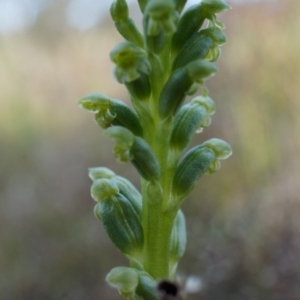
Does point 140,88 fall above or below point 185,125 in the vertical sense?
above

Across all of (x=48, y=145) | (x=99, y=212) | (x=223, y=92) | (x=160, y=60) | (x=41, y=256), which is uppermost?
(x=160, y=60)

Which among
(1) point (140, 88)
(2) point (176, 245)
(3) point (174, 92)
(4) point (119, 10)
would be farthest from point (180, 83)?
(2) point (176, 245)

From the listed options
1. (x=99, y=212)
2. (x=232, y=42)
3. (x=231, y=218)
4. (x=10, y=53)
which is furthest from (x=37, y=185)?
(x=99, y=212)

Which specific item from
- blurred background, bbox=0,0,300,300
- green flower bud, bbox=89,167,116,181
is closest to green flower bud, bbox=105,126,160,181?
green flower bud, bbox=89,167,116,181

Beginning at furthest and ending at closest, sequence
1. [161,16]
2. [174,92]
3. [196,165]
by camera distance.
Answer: [196,165]
[174,92]
[161,16]

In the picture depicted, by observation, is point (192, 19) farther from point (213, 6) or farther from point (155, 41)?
point (155, 41)

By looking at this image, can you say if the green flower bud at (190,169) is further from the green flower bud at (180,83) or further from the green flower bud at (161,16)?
the green flower bud at (161,16)

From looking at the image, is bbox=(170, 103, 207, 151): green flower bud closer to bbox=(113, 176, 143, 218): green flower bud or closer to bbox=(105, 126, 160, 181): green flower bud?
bbox=(105, 126, 160, 181): green flower bud

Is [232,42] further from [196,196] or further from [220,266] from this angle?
[220,266]
